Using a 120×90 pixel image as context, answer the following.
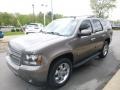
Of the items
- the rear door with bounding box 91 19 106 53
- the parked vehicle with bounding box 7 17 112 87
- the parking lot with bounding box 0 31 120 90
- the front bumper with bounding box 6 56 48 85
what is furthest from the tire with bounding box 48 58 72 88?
the rear door with bounding box 91 19 106 53

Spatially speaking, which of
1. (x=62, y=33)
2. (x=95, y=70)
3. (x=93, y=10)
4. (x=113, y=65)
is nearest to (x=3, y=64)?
(x=62, y=33)

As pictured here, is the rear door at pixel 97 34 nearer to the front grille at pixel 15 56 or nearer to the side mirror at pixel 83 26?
the side mirror at pixel 83 26

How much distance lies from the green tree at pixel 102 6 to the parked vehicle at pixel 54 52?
155 feet

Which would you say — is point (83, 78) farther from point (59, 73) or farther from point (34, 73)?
point (34, 73)

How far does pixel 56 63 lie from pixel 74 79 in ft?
3.74

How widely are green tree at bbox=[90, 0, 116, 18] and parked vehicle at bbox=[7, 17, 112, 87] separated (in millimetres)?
47157

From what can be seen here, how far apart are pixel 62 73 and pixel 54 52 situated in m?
0.85

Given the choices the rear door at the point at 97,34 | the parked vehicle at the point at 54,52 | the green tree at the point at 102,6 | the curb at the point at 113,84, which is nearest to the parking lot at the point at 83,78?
the curb at the point at 113,84

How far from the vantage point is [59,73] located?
4.44m

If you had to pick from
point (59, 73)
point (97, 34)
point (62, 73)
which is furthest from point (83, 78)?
point (97, 34)

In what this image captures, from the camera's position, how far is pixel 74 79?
196 inches

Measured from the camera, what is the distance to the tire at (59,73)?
4.10m

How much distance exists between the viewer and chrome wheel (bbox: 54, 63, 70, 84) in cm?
436

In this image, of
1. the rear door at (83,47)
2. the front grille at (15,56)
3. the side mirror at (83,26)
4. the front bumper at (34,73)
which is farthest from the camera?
the side mirror at (83,26)
